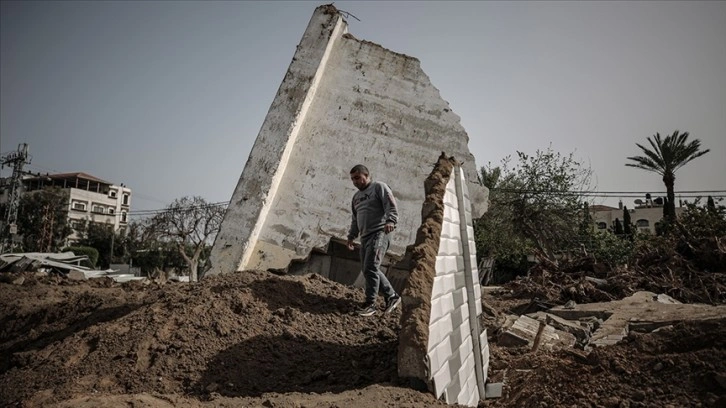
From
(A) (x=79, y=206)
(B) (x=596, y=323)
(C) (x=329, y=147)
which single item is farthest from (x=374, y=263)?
(A) (x=79, y=206)

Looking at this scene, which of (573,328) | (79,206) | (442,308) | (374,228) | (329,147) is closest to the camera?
(442,308)

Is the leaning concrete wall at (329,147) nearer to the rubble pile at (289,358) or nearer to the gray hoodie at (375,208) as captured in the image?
the rubble pile at (289,358)

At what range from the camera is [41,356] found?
357cm

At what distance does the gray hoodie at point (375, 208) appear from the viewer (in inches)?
182

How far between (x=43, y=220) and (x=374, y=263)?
4776 centimetres

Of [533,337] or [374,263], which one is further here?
[533,337]

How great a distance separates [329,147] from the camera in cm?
712

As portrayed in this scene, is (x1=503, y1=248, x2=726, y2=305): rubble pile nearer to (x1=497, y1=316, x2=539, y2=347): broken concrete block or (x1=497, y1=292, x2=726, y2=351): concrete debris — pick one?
(x1=497, y1=292, x2=726, y2=351): concrete debris

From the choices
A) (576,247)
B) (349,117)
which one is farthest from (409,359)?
(576,247)

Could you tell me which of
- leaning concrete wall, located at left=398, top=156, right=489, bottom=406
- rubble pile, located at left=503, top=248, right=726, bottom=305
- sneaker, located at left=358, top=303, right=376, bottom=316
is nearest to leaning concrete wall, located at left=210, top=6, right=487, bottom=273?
sneaker, located at left=358, top=303, right=376, bottom=316

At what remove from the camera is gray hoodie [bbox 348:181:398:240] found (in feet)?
15.1

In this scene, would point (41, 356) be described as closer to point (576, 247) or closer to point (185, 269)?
point (576, 247)

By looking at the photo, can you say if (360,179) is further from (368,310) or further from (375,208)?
(368,310)

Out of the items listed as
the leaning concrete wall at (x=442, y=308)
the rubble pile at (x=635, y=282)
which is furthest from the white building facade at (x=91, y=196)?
the leaning concrete wall at (x=442, y=308)
